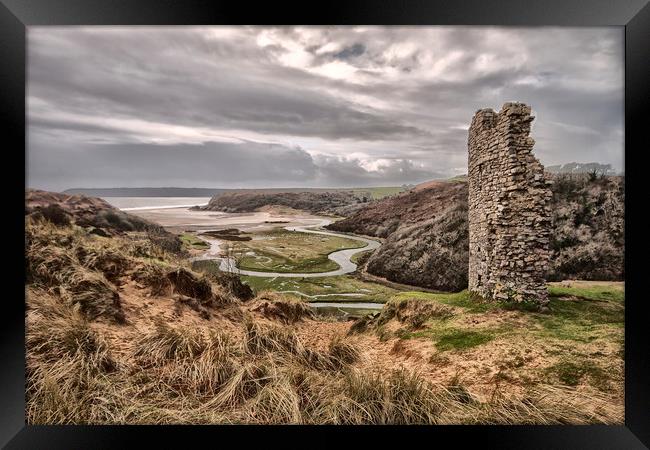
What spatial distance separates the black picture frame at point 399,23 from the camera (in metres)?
3.12

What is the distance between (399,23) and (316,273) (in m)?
3.17

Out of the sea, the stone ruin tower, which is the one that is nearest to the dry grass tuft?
the sea

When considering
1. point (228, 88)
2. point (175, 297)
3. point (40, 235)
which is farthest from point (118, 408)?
point (228, 88)

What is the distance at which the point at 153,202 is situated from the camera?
4.43 metres

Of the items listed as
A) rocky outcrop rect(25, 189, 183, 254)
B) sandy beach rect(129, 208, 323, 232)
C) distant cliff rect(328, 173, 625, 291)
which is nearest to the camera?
rocky outcrop rect(25, 189, 183, 254)

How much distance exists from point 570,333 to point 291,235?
3.69 m

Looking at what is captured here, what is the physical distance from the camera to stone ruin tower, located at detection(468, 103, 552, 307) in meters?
4.13

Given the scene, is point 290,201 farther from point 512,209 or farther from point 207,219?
point 512,209

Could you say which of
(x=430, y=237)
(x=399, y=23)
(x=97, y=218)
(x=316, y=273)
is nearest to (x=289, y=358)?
(x=316, y=273)

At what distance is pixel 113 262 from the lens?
456 centimetres

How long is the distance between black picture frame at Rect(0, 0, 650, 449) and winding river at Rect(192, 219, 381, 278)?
1.93m

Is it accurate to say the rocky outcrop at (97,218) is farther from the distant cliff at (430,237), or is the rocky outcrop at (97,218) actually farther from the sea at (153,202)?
the distant cliff at (430,237)

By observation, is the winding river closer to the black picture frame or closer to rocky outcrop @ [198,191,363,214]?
rocky outcrop @ [198,191,363,214]

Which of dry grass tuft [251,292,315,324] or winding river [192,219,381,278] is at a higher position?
winding river [192,219,381,278]
